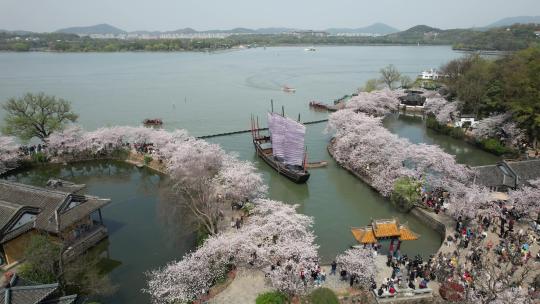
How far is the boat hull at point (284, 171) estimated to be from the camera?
31.6m

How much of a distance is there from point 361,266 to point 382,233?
3832mm

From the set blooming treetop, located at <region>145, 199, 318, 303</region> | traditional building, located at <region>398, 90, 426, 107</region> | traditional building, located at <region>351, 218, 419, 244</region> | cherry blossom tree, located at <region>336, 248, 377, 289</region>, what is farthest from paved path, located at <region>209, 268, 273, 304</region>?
traditional building, located at <region>398, 90, 426, 107</region>

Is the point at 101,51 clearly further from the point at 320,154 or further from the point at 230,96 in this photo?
the point at 320,154

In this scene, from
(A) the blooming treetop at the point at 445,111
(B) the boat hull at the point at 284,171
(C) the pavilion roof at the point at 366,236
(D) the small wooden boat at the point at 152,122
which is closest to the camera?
(C) the pavilion roof at the point at 366,236

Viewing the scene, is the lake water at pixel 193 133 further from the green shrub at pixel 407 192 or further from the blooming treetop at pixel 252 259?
the blooming treetop at pixel 252 259

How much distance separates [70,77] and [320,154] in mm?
85017

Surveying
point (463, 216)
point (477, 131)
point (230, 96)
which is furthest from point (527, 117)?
point (230, 96)

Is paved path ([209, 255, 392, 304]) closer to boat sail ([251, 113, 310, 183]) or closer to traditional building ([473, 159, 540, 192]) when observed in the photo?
traditional building ([473, 159, 540, 192])

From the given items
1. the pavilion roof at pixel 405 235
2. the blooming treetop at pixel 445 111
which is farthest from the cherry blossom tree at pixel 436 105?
the pavilion roof at pixel 405 235

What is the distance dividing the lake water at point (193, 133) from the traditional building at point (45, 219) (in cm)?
202

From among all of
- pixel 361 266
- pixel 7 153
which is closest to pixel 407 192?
pixel 361 266

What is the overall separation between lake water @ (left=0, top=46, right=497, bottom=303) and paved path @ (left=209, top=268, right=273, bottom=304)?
14.6 feet

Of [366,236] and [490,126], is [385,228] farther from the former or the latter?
[490,126]

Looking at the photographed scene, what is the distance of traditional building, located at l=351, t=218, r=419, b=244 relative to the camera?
20.6 metres
